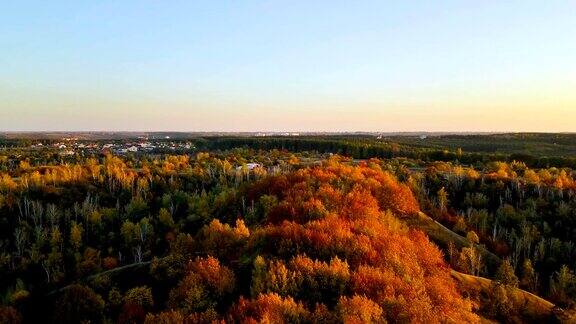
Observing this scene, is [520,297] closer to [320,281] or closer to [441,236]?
[320,281]

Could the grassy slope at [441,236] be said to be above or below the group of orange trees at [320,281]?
below

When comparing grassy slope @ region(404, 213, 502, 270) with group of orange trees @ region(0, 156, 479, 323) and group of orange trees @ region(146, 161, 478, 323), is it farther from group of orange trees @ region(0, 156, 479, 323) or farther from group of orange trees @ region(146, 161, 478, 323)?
group of orange trees @ region(146, 161, 478, 323)

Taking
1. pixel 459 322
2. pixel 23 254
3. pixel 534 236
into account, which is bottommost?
pixel 23 254

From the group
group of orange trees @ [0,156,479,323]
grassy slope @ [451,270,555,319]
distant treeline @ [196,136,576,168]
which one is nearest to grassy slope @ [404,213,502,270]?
group of orange trees @ [0,156,479,323]

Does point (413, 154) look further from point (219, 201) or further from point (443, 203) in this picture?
point (219, 201)

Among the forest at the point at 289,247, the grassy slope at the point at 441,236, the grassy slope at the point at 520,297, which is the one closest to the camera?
the forest at the point at 289,247

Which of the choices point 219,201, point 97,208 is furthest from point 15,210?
point 219,201

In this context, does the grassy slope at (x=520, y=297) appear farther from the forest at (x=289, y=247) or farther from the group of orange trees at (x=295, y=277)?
the group of orange trees at (x=295, y=277)

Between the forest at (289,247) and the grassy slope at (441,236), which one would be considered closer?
the forest at (289,247)

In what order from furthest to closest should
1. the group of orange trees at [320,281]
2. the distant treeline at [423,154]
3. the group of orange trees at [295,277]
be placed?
1. the distant treeline at [423,154]
2. the group of orange trees at [295,277]
3. the group of orange trees at [320,281]

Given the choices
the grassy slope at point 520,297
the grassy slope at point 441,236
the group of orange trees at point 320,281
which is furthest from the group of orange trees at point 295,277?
the grassy slope at point 441,236
